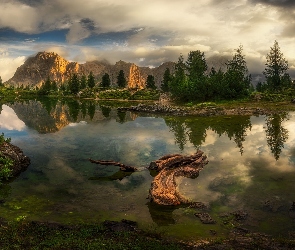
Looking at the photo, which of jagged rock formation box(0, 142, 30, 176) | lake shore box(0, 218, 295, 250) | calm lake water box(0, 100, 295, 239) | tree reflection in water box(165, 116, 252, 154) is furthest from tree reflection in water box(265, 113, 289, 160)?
jagged rock formation box(0, 142, 30, 176)

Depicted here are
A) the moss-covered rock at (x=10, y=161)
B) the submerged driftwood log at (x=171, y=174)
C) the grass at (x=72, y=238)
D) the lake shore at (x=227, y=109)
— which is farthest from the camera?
the lake shore at (x=227, y=109)

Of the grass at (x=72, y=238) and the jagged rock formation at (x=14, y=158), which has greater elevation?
the jagged rock formation at (x=14, y=158)

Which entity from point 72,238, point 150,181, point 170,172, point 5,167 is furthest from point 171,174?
point 5,167

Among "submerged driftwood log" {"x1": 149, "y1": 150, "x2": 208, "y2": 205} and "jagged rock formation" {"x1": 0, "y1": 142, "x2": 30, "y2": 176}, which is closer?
"submerged driftwood log" {"x1": 149, "y1": 150, "x2": 208, "y2": 205}

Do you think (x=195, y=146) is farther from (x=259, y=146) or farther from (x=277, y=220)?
(x=277, y=220)

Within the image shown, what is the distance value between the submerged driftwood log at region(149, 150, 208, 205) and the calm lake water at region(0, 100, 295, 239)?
2.16ft

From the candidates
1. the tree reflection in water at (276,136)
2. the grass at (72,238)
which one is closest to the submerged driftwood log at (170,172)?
the grass at (72,238)

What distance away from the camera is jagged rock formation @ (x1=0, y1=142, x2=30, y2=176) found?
26.9 m

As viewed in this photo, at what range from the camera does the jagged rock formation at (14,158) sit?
88.1 ft

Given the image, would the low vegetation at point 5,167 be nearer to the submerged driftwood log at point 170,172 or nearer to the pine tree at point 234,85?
the submerged driftwood log at point 170,172

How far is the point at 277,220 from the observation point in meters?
18.1

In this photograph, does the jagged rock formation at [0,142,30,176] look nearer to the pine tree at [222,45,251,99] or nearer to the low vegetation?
Answer: the low vegetation

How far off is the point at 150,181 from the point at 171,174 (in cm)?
186

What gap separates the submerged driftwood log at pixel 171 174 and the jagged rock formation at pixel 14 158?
1187 centimetres
